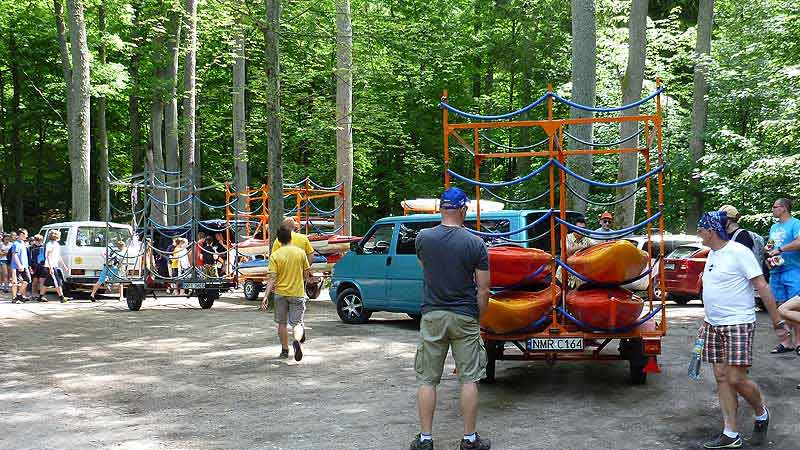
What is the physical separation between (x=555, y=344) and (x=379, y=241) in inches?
284

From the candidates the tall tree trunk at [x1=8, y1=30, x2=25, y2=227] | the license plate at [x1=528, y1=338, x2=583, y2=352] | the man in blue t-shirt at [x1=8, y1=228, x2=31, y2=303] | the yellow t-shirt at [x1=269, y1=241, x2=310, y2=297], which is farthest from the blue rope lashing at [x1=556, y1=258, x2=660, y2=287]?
the tall tree trunk at [x1=8, y1=30, x2=25, y2=227]

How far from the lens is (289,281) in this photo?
1151cm

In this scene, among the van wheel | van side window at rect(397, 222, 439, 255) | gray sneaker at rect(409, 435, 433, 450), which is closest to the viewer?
gray sneaker at rect(409, 435, 433, 450)

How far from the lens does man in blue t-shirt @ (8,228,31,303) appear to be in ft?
72.7

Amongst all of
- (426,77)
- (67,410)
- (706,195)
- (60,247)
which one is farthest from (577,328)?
→ (426,77)

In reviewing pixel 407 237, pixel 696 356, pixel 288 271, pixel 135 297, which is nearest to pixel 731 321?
pixel 696 356

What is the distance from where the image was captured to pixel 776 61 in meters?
21.1

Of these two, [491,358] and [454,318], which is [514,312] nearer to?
[491,358]

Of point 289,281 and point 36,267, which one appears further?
point 36,267

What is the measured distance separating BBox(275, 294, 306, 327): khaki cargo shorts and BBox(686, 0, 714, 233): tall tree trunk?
18.3 meters

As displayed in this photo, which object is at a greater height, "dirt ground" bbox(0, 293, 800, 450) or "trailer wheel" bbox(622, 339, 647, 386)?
"trailer wheel" bbox(622, 339, 647, 386)

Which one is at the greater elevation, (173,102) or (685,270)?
(173,102)

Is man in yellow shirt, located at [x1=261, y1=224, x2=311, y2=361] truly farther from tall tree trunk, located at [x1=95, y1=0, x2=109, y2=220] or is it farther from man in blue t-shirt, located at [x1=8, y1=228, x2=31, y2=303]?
tall tree trunk, located at [x1=95, y1=0, x2=109, y2=220]

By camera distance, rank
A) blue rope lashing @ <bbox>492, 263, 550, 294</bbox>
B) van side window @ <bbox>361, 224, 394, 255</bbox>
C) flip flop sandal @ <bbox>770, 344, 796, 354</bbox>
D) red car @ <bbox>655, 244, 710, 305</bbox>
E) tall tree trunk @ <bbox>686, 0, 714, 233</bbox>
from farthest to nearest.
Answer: tall tree trunk @ <bbox>686, 0, 714, 233</bbox> → red car @ <bbox>655, 244, 710, 305</bbox> → van side window @ <bbox>361, 224, 394, 255</bbox> → flip flop sandal @ <bbox>770, 344, 796, 354</bbox> → blue rope lashing @ <bbox>492, 263, 550, 294</bbox>
